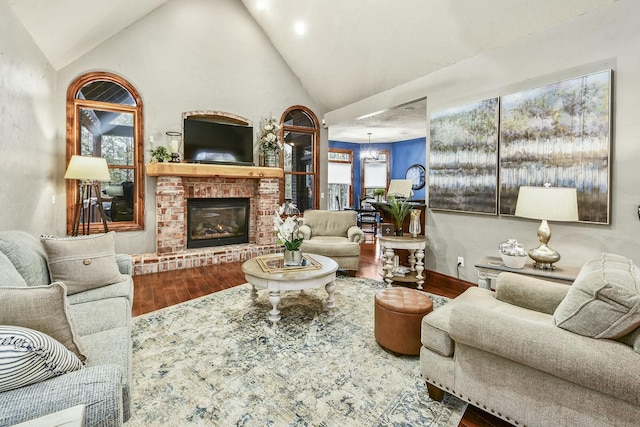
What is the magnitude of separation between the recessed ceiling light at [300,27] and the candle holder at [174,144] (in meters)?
2.64

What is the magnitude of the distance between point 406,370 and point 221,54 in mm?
5699

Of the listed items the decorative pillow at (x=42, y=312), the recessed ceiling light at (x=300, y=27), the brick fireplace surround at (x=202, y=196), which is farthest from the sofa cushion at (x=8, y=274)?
the recessed ceiling light at (x=300, y=27)

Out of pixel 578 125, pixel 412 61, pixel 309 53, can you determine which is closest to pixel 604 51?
pixel 578 125

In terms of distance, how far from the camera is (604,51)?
2.77m

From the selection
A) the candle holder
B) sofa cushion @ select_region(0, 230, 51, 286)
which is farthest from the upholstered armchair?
sofa cushion @ select_region(0, 230, 51, 286)

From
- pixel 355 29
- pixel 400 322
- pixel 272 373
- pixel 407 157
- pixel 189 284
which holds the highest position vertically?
pixel 355 29

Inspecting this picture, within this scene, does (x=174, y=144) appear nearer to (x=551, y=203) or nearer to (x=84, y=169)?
(x=84, y=169)

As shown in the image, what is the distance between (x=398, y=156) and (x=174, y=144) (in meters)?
7.40

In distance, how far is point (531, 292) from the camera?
2.12 m

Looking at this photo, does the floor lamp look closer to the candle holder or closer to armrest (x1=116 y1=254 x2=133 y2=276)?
the candle holder

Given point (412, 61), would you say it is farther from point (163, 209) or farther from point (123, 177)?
point (123, 177)

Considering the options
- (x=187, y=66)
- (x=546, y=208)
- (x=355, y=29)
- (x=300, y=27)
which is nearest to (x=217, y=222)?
Answer: (x=187, y=66)

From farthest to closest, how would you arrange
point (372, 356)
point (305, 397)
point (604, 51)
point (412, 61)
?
point (412, 61) → point (604, 51) → point (372, 356) → point (305, 397)

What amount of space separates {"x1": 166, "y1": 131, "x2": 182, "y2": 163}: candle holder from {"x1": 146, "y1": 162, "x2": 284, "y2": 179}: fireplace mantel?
23 cm
